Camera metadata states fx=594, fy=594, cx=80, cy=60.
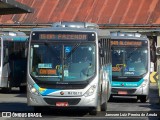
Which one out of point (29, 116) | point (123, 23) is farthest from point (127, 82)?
point (123, 23)

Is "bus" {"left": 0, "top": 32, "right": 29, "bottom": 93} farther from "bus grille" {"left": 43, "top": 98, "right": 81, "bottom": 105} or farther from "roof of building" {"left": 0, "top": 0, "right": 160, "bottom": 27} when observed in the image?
"roof of building" {"left": 0, "top": 0, "right": 160, "bottom": 27}

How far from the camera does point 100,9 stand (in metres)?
46.5

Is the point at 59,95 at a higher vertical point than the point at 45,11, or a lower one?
lower

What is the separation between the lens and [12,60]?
30078 mm

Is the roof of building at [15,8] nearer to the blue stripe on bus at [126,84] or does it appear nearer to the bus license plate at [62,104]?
the blue stripe on bus at [126,84]

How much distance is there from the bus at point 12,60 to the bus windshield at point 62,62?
10756mm

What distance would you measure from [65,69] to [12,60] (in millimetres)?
12473

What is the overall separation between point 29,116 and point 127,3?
101ft

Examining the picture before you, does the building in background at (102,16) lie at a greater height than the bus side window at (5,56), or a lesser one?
greater

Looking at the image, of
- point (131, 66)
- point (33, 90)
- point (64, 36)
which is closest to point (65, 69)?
point (64, 36)

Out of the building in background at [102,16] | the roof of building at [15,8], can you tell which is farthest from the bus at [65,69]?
the building in background at [102,16]

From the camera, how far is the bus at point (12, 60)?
96.5 feet

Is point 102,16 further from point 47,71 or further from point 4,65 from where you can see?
point 47,71

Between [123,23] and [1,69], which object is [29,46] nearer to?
[1,69]
